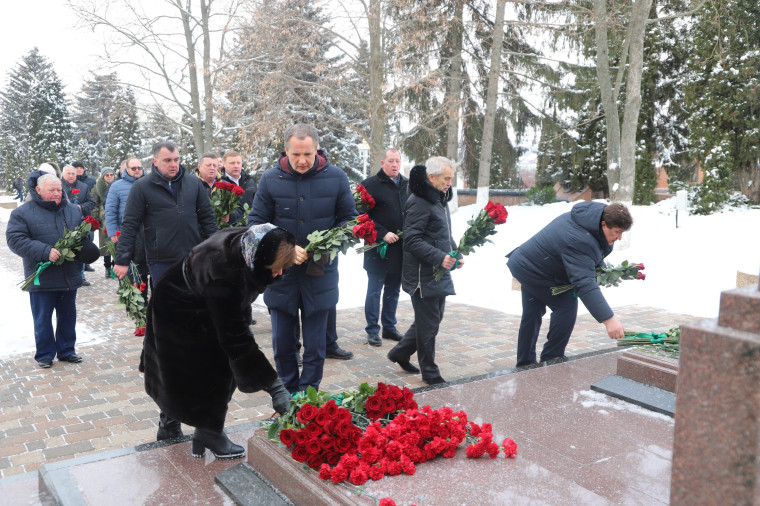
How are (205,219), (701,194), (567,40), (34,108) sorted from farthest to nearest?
(34,108), (567,40), (701,194), (205,219)

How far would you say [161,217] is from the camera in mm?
5539

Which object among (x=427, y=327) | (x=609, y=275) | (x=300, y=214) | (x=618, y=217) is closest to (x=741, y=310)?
(x=618, y=217)

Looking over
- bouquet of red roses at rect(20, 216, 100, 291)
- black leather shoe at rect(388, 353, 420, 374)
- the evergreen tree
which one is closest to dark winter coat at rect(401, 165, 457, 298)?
black leather shoe at rect(388, 353, 420, 374)

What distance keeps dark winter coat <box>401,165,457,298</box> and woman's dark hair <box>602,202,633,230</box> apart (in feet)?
4.00

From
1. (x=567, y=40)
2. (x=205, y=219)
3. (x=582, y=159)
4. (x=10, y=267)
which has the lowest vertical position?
(x=10, y=267)

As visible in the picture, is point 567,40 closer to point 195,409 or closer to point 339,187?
point 339,187

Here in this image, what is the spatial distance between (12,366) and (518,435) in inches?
191

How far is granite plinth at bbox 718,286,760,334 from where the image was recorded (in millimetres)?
1669

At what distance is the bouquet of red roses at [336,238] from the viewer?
435 centimetres

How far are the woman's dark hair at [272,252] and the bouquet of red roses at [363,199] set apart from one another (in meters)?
3.37

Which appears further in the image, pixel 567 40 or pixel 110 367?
pixel 567 40

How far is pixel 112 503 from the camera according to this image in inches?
119

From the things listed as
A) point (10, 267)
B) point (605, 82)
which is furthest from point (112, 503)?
point (605, 82)

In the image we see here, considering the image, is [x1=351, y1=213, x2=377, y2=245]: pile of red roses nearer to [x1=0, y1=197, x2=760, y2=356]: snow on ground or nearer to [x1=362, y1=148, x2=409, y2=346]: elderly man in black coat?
[x1=362, y1=148, x2=409, y2=346]: elderly man in black coat
